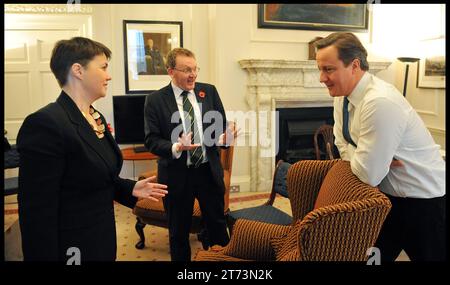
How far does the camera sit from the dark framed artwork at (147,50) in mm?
4328

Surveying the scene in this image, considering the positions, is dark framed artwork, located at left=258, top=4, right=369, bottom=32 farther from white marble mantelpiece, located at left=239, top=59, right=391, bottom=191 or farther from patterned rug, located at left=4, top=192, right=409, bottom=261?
patterned rug, located at left=4, top=192, right=409, bottom=261

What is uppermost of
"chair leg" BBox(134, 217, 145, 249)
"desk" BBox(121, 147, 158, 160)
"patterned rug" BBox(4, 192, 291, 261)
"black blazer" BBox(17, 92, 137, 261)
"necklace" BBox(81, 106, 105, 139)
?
"necklace" BBox(81, 106, 105, 139)

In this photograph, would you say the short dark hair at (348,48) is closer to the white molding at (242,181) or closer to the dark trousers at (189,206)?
the dark trousers at (189,206)

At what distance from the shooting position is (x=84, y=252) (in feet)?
4.41

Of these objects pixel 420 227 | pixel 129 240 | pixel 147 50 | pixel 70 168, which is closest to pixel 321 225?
pixel 420 227

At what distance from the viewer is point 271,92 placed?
14.8ft

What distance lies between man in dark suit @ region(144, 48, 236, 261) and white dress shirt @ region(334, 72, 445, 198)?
0.84 metres

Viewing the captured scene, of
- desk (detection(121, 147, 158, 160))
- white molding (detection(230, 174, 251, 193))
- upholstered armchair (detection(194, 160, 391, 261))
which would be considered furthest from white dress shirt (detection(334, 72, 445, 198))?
white molding (detection(230, 174, 251, 193))

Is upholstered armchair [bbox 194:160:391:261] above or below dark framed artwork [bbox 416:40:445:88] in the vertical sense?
below

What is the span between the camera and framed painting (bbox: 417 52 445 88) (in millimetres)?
4348

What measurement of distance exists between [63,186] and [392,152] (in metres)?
1.21

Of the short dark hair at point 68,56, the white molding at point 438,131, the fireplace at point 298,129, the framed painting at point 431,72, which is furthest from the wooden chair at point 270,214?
the framed painting at point 431,72

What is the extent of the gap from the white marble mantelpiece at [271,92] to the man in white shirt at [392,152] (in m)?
2.69

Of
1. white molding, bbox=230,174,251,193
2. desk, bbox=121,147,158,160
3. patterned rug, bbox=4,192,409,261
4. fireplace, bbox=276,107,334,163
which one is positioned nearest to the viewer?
patterned rug, bbox=4,192,409,261
